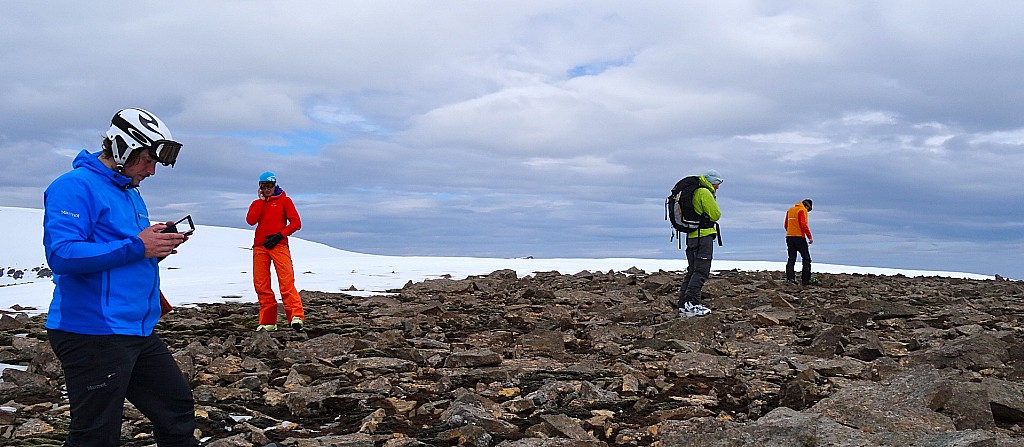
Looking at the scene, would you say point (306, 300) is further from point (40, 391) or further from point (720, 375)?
point (720, 375)

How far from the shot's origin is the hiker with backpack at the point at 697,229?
12297 millimetres

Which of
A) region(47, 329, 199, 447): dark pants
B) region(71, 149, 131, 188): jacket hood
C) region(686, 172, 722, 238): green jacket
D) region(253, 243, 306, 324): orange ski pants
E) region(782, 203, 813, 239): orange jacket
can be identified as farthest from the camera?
region(782, 203, 813, 239): orange jacket

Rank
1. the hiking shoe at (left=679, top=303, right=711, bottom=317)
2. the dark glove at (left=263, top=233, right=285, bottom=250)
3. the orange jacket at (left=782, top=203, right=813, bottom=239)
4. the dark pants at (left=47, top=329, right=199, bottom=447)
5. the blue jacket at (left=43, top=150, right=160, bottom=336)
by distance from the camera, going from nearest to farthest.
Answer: the blue jacket at (left=43, top=150, right=160, bottom=336), the dark pants at (left=47, top=329, right=199, bottom=447), the dark glove at (left=263, top=233, right=285, bottom=250), the hiking shoe at (left=679, top=303, right=711, bottom=317), the orange jacket at (left=782, top=203, right=813, bottom=239)

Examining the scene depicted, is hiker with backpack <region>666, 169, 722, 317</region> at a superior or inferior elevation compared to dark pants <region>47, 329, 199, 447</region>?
superior

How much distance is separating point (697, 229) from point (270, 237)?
6486 millimetres

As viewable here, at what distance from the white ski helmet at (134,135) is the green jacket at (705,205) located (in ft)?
30.5

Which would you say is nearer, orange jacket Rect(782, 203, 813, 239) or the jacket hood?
the jacket hood

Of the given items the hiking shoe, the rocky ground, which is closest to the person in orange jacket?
the rocky ground

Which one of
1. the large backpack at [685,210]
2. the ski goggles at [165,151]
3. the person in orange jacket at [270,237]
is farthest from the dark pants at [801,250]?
the ski goggles at [165,151]

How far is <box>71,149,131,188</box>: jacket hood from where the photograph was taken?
4.17 metres

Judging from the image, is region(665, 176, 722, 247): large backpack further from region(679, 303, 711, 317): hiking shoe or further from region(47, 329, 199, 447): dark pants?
region(47, 329, 199, 447): dark pants

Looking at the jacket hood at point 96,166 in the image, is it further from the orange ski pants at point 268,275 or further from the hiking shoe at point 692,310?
the hiking shoe at point 692,310

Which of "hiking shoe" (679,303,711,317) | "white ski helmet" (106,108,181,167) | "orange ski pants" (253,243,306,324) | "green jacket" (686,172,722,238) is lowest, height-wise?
"hiking shoe" (679,303,711,317)

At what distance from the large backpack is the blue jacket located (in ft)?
31.0
